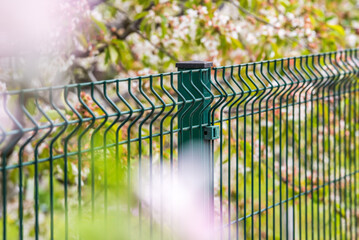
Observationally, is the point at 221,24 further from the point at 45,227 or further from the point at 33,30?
the point at 45,227

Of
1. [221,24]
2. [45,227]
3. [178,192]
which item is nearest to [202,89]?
[178,192]

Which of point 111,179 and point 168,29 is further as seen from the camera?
point 168,29

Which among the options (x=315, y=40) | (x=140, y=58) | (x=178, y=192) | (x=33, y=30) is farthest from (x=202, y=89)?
(x=315, y=40)

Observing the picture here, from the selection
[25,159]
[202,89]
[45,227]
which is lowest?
[45,227]

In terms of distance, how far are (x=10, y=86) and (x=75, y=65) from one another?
0.80 meters

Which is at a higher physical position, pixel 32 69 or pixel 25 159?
pixel 32 69

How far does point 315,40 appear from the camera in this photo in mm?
5918

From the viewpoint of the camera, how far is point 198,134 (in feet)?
8.73

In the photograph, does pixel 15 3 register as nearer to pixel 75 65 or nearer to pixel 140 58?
pixel 75 65

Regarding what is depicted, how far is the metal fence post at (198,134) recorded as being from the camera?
2633 millimetres

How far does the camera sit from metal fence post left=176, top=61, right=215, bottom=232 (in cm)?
263

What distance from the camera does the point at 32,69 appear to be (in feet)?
14.5

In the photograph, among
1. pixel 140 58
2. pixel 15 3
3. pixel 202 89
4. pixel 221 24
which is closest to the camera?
pixel 202 89

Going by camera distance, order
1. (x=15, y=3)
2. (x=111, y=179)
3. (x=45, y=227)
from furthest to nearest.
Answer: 1. (x=45, y=227)
2. (x=15, y=3)
3. (x=111, y=179)
